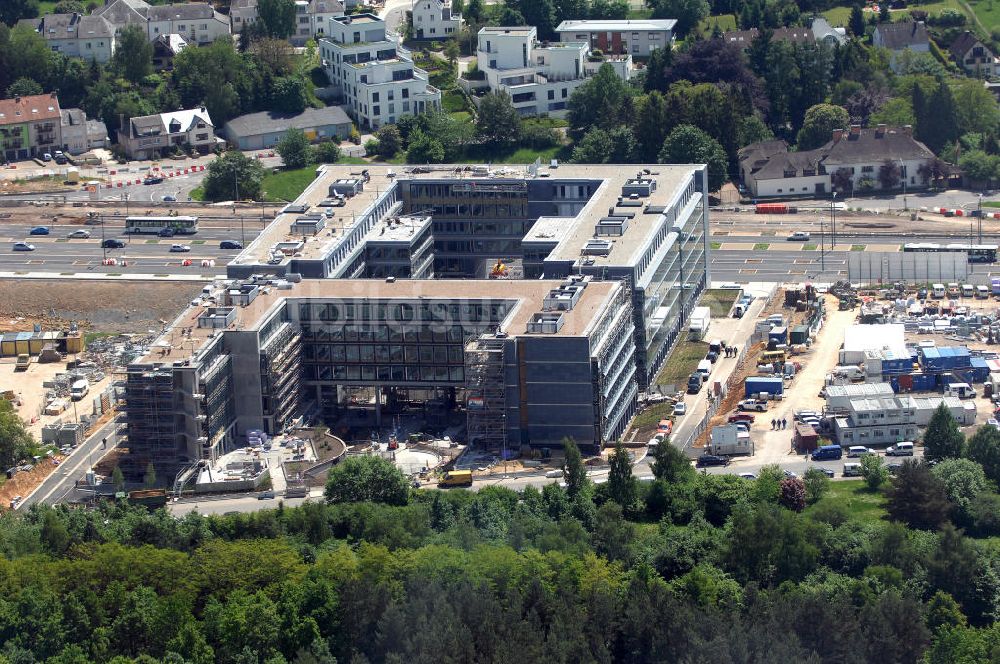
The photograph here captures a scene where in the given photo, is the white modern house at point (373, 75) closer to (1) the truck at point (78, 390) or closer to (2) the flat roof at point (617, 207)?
(2) the flat roof at point (617, 207)

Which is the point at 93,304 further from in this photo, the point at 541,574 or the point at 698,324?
the point at 541,574

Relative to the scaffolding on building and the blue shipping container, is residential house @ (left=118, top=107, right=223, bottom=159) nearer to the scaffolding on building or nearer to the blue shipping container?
the scaffolding on building

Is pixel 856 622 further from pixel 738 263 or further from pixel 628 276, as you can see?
pixel 738 263

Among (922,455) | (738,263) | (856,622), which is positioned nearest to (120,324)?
(738,263)

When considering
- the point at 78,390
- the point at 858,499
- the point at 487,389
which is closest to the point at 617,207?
the point at 487,389

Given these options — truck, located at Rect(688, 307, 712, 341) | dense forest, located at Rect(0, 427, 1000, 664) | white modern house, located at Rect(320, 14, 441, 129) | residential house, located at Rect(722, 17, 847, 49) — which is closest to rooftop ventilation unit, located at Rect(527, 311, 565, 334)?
dense forest, located at Rect(0, 427, 1000, 664)
